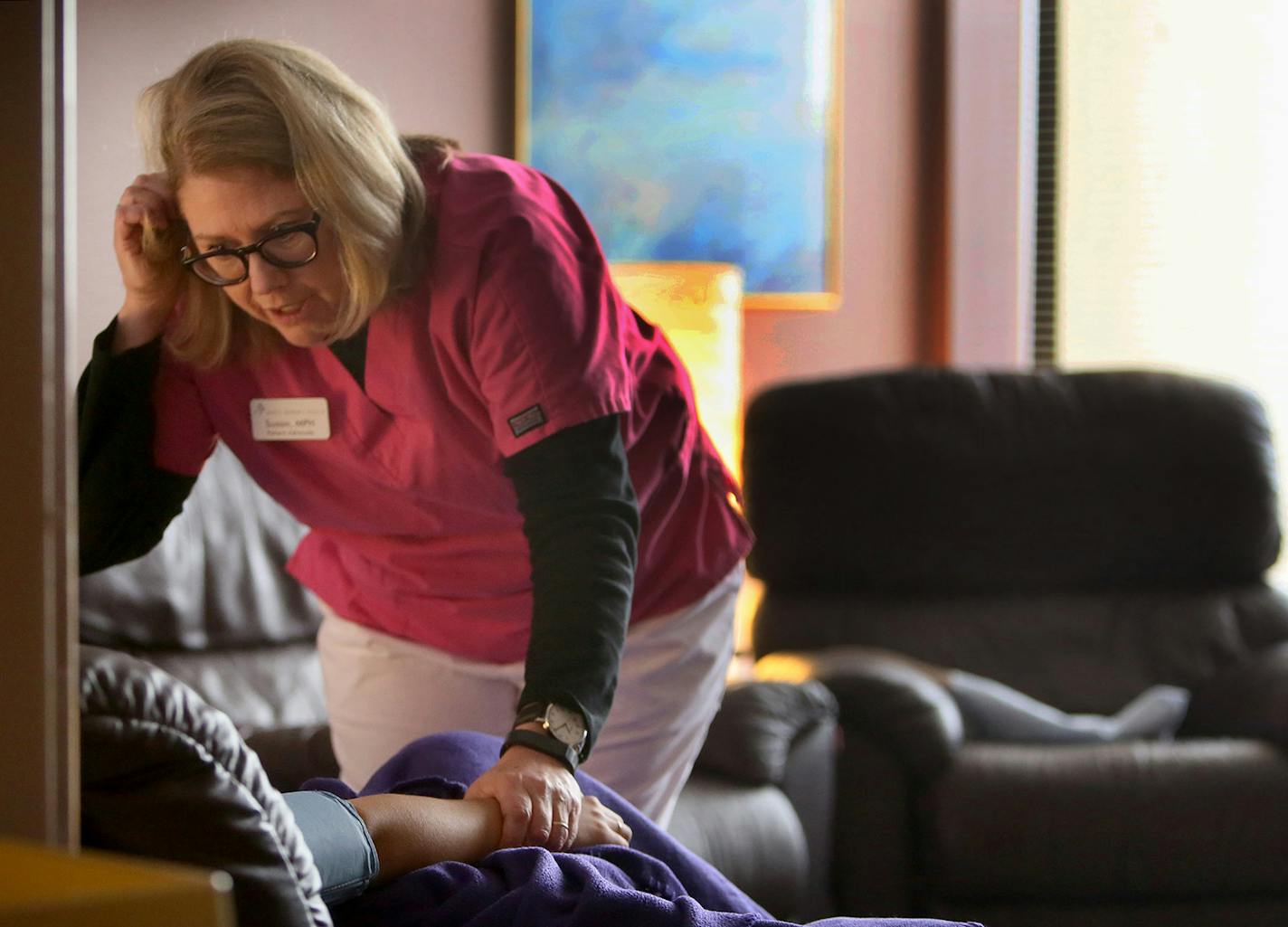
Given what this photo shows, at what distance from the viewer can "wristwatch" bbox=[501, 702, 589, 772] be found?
42.1 inches

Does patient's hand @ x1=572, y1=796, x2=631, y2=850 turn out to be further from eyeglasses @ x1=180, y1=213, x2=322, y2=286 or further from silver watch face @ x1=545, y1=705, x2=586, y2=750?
eyeglasses @ x1=180, y1=213, x2=322, y2=286

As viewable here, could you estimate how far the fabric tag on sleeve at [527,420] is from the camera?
3.70 ft

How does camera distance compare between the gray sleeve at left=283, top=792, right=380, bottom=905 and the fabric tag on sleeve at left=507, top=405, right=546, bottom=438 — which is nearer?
the gray sleeve at left=283, top=792, right=380, bottom=905

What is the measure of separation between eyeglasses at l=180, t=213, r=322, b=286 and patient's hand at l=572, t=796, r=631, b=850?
0.48 meters

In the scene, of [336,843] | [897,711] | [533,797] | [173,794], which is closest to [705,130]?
[897,711]

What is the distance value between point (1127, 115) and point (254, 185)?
3317 mm

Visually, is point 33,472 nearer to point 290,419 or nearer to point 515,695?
point 290,419

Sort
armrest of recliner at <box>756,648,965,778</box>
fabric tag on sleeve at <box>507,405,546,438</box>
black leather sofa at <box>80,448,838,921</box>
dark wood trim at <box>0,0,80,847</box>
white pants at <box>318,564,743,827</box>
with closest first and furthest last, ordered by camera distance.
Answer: dark wood trim at <box>0,0,80,847</box>
fabric tag on sleeve at <box>507,405,546,438</box>
white pants at <box>318,564,743,827</box>
black leather sofa at <box>80,448,838,921</box>
armrest of recliner at <box>756,648,965,778</box>

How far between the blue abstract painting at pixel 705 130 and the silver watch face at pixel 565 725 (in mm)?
1133

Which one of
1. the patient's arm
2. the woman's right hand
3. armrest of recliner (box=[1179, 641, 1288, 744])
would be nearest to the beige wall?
the woman's right hand

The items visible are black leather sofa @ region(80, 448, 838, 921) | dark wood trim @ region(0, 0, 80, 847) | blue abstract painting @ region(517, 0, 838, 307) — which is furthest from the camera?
blue abstract painting @ region(517, 0, 838, 307)

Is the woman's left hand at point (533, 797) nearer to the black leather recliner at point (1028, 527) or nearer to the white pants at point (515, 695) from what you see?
the white pants at point (515, 695)

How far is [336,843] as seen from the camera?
0.88m

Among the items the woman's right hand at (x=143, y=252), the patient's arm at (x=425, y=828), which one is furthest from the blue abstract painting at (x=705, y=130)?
the patient's arm at (x=425, y=828)
